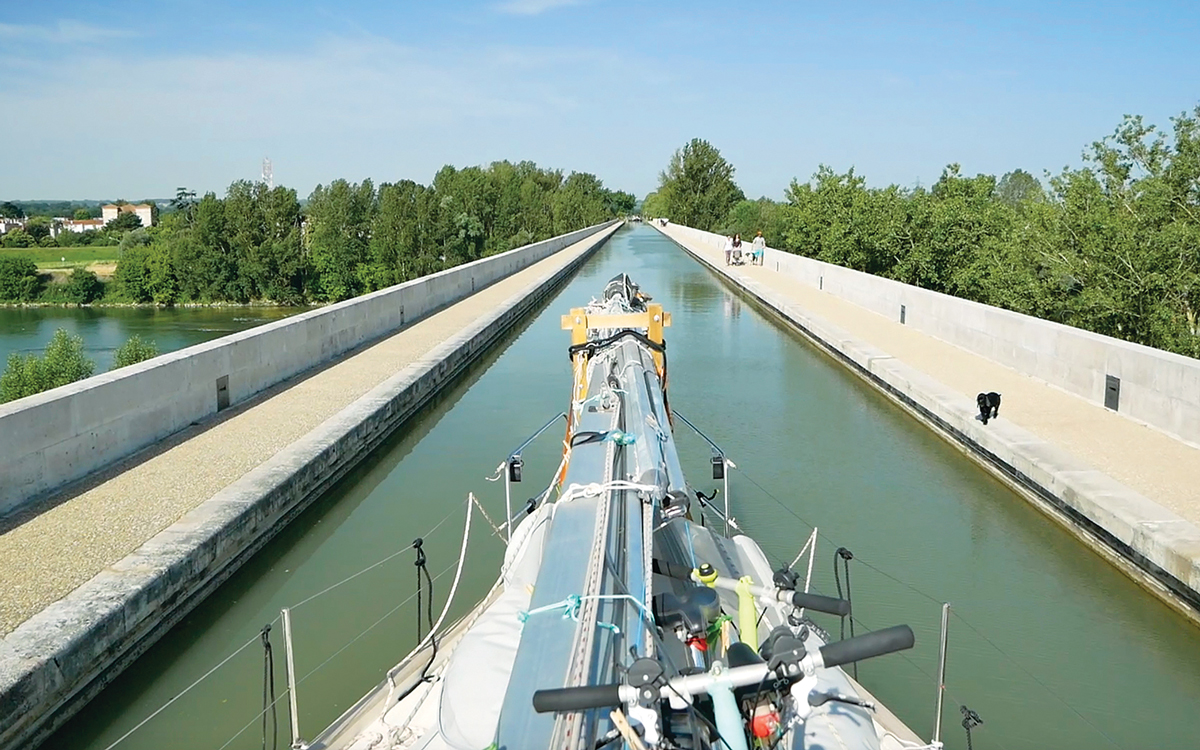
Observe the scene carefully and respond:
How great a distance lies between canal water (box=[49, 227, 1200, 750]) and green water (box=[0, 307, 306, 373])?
86.3 feet

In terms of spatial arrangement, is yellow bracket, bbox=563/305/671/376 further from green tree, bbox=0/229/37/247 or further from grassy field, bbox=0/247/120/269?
green tree, bbox=0/229/37/247

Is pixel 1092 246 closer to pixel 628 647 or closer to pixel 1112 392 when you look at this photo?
pixel 1112 392

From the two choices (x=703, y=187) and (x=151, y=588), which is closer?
(x=151, y=588)

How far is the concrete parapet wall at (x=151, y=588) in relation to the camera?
4.77m

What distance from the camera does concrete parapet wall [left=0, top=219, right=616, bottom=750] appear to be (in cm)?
477

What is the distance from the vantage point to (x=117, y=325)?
4672 cm

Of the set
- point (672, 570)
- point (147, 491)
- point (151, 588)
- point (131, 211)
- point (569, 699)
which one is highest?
point (131, 211)

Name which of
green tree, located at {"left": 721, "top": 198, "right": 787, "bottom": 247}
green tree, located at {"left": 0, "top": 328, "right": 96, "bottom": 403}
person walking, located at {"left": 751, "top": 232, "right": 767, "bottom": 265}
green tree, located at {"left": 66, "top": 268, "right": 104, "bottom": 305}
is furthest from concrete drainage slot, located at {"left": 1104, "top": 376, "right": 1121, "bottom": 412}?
green tree, located at {"left": 66, "top": 268, "right": 104, "bottom": 305}

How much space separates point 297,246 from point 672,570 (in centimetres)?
6078

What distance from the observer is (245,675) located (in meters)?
5.95

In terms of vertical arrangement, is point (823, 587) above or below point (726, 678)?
below

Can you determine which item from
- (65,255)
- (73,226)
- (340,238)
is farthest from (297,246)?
(73,226)

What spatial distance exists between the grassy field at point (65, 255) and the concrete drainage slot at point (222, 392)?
68541 mm

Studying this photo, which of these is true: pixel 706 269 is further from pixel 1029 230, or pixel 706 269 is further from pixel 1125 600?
pixel 1125 600
